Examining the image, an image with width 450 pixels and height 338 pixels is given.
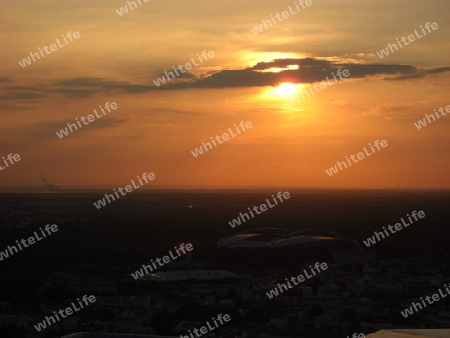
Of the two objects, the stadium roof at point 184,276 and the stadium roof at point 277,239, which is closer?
the stadium roof at point 184,276

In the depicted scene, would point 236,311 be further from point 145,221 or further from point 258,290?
point 145,221

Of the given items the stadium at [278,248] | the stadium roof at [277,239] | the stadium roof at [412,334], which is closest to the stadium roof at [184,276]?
the stadium at [278,248]

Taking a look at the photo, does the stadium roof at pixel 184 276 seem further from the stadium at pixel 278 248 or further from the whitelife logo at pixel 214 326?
the whitelife logo at pixel 214 326

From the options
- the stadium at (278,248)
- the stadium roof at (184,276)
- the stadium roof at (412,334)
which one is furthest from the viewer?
the stadium at (278,248)

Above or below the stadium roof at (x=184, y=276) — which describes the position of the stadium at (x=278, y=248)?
below

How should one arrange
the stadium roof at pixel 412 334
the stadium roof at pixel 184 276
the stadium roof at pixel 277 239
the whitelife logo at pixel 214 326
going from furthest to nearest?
the stadium roof at pixel 277 239 < the stadium roof at pixel 184 276 < the whitelife logo at pixel 214 326 < the stadium roof at pixel 412 334

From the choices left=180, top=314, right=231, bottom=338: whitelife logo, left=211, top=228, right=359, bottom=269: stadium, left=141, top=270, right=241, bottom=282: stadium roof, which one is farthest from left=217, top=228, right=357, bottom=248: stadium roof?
left=180, top=314, right=231, bottom=338: whitelife logo

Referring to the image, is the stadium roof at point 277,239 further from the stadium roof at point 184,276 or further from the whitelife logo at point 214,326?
the whitelife logo at point 214,326

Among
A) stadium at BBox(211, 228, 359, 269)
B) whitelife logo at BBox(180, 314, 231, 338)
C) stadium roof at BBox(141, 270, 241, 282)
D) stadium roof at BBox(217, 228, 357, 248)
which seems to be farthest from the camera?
stadium roof at BBox(217, 228, 357, 248)

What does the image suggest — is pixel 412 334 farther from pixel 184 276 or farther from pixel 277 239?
pixel 277 239

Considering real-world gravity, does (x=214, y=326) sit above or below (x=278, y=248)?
above

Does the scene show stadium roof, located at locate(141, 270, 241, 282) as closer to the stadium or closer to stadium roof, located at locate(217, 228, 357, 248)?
the stadium

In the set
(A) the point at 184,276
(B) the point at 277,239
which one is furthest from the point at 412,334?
(B) the point at 277,239

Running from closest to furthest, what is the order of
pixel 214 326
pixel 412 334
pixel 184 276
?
pixel 412 334, pixel 214 326, pixel 184 276
